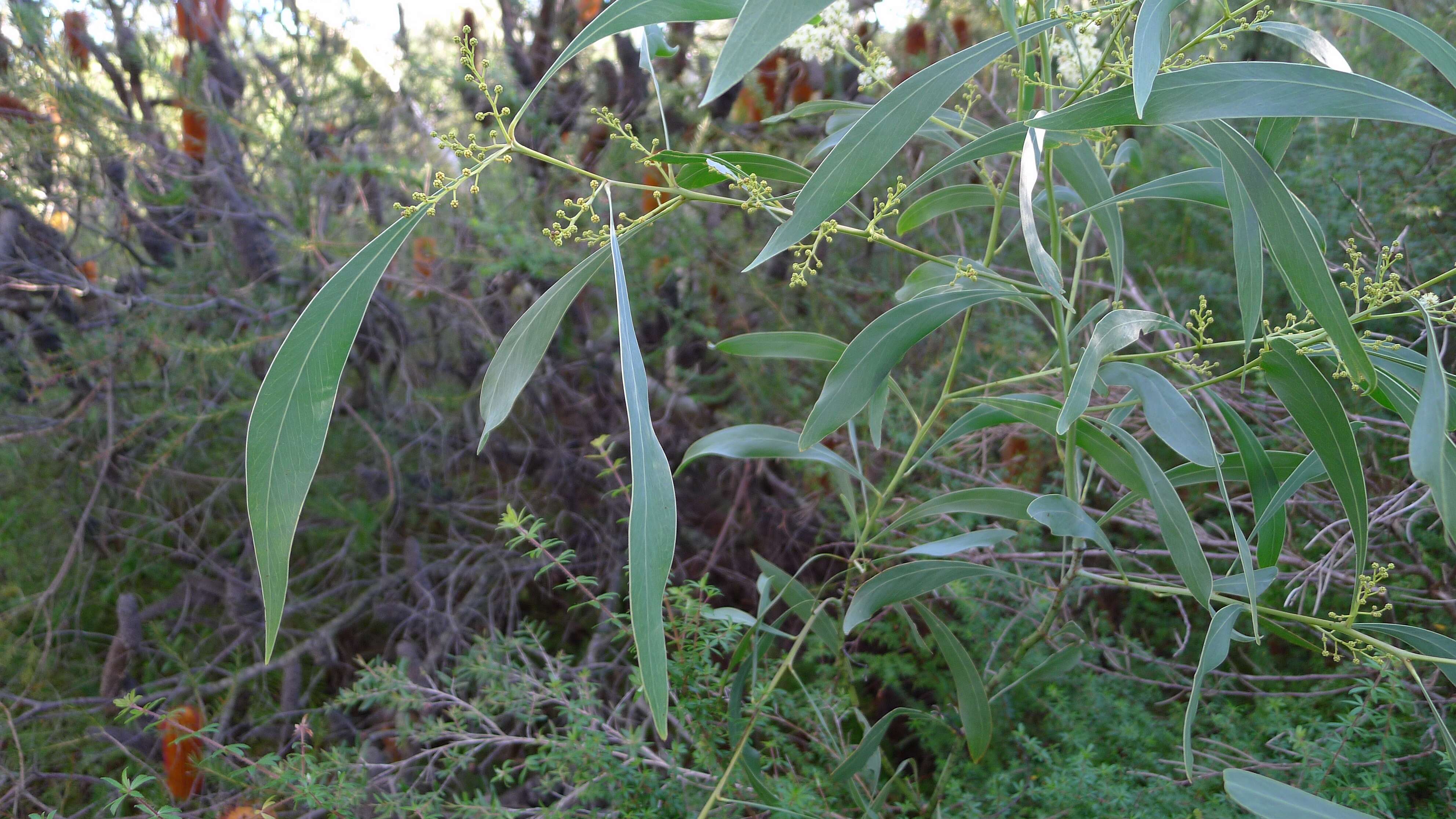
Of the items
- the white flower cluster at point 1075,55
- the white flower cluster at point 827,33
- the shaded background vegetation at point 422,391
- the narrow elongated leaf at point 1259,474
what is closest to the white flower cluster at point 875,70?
the white flower cluster at point 827,33

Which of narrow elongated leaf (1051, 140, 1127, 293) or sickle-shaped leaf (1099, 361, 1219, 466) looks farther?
narrow elongated leaf (1051, 140, 1127, 293)

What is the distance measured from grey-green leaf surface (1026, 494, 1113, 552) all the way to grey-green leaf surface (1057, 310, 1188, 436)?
0.20ft

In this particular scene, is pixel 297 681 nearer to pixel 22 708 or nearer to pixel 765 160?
pixel 22 708

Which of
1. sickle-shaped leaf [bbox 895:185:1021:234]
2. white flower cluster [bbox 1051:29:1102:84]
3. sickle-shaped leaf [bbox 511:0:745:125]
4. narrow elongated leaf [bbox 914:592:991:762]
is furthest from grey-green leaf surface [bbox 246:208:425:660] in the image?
→ white flower cluster [bbox 1051:29:1102:84]

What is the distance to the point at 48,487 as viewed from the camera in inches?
55.6

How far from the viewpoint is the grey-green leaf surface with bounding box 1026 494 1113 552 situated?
0.54m

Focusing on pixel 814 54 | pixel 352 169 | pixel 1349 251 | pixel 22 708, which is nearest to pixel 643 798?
pixel 1349 251

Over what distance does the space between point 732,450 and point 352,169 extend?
1.05m

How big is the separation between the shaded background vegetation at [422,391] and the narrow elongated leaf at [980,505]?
0.75ft

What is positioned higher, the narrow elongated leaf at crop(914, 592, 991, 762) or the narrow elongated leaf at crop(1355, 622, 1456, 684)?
the narrow elongated leaf at crop(1355, 622, 1456, 684)

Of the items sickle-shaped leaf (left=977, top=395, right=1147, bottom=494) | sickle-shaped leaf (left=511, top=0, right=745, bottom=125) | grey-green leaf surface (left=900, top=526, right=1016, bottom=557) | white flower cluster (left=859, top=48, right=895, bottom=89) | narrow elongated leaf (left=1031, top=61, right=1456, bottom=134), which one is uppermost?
sickle-shaped leaf (left=511, top=0, right=745, bottom=125)

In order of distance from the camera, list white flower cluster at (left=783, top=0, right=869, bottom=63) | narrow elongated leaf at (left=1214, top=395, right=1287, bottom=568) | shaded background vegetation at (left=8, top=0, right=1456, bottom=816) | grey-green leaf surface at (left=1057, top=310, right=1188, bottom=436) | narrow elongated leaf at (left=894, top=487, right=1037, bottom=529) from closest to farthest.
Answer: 1. grey-green leaf surface at (left=1057, top=310, right=1188, bottom=436)
2. narrow elongated leaf at (left=1214, top=395, right=1287, bottom=568)
3. narrow elongated leaf at (left=894, top=487, right=1037, bottom=529)
4. white flower cluster at (left=783, top=0, right=869, bottom=63)
5. shaded background vegetation at (left=8, top=0, right=1456, bottom=816)

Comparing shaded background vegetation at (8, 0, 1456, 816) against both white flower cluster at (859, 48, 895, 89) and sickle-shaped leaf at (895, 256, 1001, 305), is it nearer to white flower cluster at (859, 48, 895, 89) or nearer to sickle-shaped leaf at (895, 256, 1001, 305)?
sickle-shaped leaf at (895, 256, 1001, 305)

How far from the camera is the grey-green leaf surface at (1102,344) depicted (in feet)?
1.52
